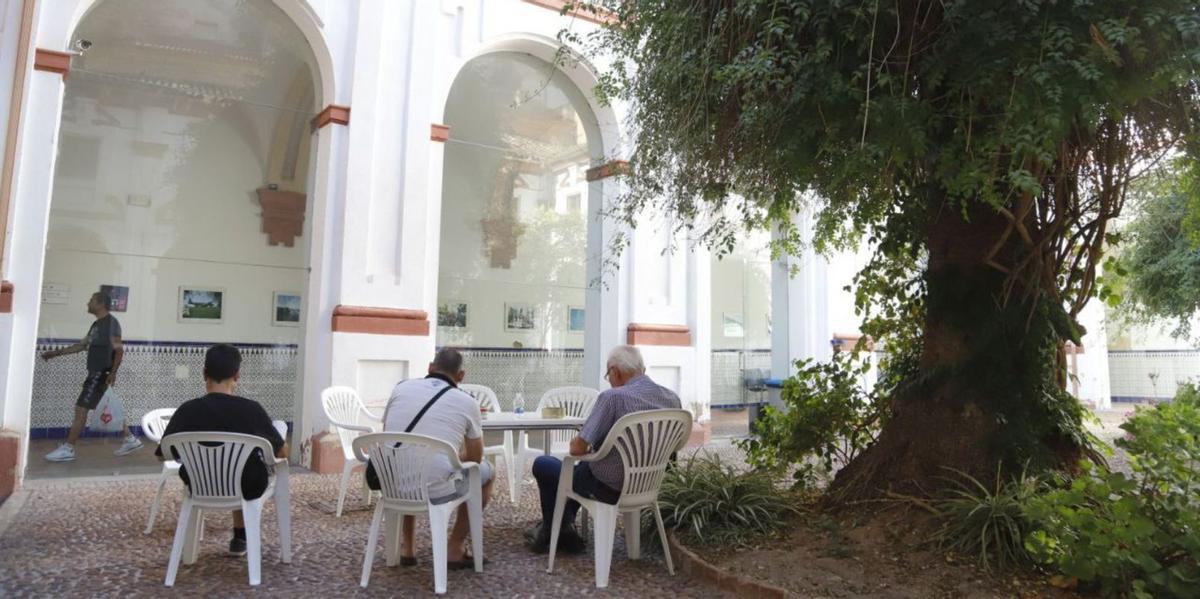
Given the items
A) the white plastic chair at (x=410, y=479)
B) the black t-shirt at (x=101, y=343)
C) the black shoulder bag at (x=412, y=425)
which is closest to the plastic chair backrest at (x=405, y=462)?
the white plastic chair at (x=410, y=479)

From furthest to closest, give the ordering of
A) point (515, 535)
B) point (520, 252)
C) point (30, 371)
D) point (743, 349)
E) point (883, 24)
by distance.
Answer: point (743, 349)
point (520, 252)
point (30, 371)
point (515, 535)
point (883, 24)

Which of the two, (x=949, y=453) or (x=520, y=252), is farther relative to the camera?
(x=520, y=252)

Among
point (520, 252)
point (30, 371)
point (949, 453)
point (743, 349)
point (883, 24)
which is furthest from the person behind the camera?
point (743, 349)

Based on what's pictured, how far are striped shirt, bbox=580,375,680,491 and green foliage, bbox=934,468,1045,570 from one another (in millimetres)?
1431

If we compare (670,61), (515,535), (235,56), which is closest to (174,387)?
(235,56)

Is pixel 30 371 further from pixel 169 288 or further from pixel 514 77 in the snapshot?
pixel 514 77

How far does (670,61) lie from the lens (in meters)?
3.86

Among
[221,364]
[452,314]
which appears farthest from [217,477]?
[452,314]

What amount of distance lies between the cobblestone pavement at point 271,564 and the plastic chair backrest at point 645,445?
425 millimetres

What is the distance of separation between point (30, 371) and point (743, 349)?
9.79 m

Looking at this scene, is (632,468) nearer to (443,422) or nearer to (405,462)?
(443,422)

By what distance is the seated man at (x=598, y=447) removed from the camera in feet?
12.0

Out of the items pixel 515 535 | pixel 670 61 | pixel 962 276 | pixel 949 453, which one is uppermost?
pixel 670 61

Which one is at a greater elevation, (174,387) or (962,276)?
(962,276)
